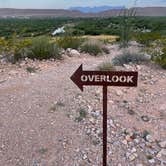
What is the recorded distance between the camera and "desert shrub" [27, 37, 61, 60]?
1205 cm

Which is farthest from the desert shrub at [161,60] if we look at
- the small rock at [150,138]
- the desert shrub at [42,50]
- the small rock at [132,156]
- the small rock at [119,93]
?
the small rock at [132,156]

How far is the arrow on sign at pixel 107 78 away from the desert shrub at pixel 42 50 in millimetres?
6587

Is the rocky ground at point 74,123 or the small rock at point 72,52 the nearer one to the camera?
the rocky ground at point 74,123

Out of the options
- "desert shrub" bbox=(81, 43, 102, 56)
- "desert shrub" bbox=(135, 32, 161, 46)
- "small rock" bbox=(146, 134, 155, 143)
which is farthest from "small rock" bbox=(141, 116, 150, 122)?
"desert shrub" bbox=(135, 32, 161, 46)

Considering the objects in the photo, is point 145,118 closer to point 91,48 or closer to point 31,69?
point 31,69

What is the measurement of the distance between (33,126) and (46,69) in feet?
11.8

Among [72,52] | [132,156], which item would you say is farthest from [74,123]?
[72,52]

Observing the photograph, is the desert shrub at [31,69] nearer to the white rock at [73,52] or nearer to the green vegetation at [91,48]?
the white rock at [73,52]

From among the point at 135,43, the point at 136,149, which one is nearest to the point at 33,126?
the point at 136,149

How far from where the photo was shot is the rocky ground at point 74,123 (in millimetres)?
6719

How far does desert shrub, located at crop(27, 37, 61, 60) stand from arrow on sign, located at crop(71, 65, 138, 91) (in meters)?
6.59

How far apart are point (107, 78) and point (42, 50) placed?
22.7 feet

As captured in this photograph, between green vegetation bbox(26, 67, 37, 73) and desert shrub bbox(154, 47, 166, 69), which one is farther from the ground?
green vegetation bbox(26, 67, 37, 73)

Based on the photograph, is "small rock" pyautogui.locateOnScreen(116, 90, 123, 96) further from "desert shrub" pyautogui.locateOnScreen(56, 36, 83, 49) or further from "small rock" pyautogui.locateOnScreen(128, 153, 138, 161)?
"desert shrub" pyautogui.locateOnScreen(56, 36, 83, 49)
